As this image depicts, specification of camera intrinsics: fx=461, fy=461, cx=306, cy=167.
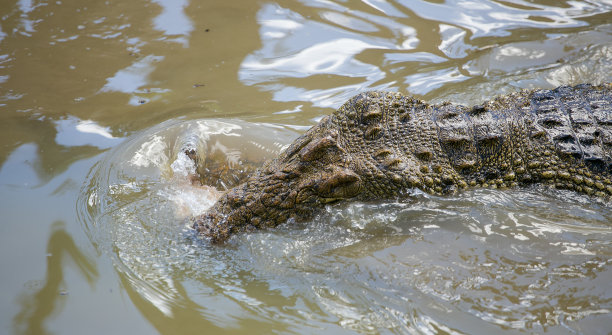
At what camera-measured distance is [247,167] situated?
13.0 feet

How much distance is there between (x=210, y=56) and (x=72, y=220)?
302 cm

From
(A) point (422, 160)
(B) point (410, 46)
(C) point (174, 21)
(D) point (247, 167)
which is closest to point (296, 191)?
(A) point (422, 160)

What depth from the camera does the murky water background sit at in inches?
97.9

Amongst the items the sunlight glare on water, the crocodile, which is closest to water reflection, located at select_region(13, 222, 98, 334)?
the sunlight glare on water

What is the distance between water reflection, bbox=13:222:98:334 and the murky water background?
0.04 feet

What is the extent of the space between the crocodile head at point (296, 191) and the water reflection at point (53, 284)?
727mm

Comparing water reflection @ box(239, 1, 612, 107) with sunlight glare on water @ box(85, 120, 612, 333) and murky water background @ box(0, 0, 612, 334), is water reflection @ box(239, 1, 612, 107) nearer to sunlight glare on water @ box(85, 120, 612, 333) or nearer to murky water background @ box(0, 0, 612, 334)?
murky water background @ box(0, 0, 612, 334)

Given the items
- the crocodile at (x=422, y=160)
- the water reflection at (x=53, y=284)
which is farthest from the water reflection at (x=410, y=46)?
the water reflection at (x=53, y=284)

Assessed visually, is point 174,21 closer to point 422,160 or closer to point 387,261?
point 422,160

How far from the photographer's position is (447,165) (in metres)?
3.10

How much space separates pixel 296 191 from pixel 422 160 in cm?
87

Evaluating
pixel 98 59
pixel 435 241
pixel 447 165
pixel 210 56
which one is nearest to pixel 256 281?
pixel 435 241

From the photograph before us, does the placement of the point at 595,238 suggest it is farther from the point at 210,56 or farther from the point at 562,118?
the point at 210,56

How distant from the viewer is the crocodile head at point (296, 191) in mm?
2984
